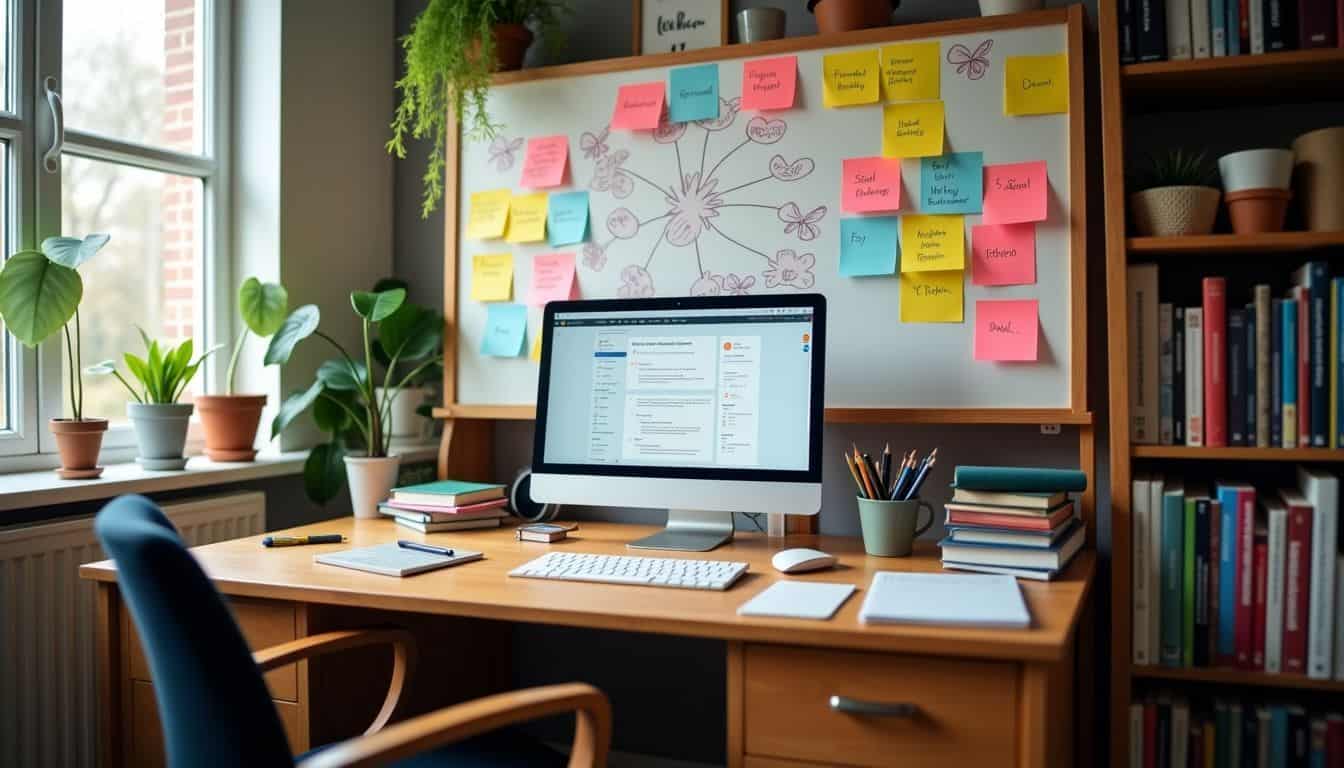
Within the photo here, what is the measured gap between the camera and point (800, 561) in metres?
1.63

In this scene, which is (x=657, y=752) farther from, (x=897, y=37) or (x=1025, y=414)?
(x=897, y=37)

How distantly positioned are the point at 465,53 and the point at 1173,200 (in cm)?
147

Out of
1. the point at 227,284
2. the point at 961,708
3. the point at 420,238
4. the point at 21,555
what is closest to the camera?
the point at 961,708

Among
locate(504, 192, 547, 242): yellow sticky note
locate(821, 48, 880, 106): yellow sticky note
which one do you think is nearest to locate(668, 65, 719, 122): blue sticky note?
locate(821, 48, 880, 106): yellow sticky note

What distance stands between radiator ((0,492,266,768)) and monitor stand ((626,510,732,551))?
1.05 m

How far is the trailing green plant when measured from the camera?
1.78 m

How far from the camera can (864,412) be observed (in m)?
1.93

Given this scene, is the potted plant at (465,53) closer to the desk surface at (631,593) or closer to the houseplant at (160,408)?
the houseplant at (160,408)

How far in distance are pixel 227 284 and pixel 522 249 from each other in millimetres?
795

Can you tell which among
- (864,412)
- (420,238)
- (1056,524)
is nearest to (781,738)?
Answer: (1056,524)

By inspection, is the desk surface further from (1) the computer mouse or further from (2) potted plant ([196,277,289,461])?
(2) potted plant ([196,277,289,461])

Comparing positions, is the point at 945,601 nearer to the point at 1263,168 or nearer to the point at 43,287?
the point at 1263,168

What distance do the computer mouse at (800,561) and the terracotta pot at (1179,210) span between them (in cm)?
81

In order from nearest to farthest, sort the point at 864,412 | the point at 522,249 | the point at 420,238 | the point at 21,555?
1. the point at 21,555
2. the point at 864,412
3. the point at 522,249
4. the point at 420,238
